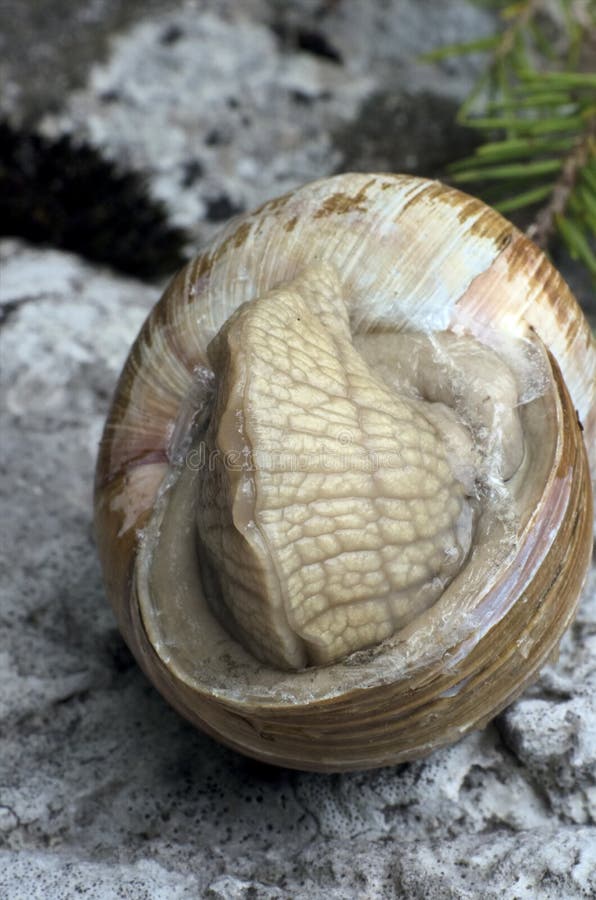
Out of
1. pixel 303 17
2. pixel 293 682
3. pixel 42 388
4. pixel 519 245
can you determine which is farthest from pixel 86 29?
pixel 293 682

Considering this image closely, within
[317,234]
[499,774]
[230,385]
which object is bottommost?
[499,774]

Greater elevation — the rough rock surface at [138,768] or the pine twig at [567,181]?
the pine twig at [567,181]

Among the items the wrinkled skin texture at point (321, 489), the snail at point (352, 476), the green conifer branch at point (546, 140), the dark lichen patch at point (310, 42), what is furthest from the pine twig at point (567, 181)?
the dark lichen patch at point (310, 42)

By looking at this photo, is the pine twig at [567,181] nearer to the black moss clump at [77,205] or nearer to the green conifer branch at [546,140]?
the green conifer branch at [546,140]

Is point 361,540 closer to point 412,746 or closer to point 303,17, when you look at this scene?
point 412,746

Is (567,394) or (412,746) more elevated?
(567,394)

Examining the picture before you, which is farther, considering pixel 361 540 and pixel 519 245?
pixel 519 245
